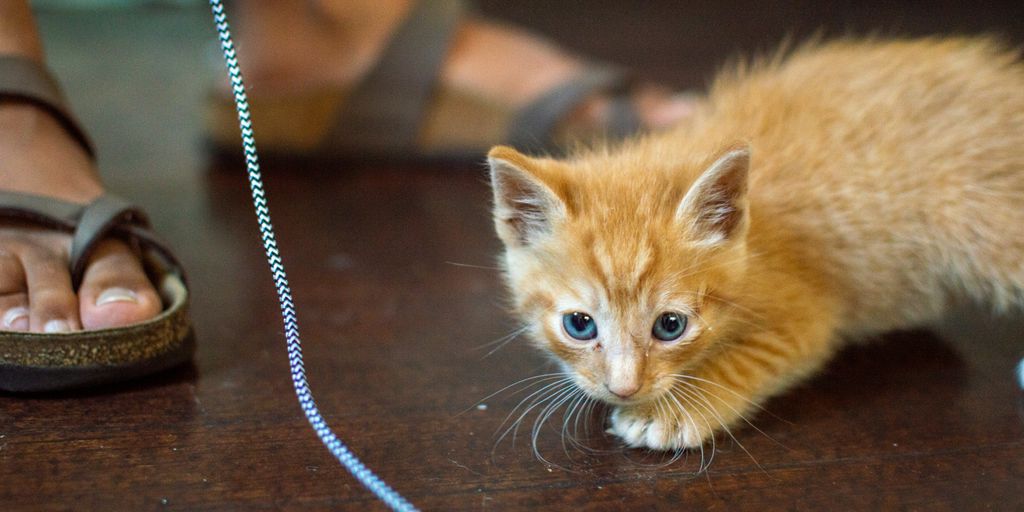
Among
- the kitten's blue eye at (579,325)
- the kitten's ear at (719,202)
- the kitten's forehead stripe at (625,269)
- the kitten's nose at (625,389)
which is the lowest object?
the kitten's nose at (625,389)

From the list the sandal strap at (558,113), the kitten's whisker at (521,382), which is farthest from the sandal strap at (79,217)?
the sandal strap at (558,113)

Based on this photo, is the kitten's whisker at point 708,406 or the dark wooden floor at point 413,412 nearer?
the dark wooden floor at point 413,412

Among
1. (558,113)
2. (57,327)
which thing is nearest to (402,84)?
(558,113)

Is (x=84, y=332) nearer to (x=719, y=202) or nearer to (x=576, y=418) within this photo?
(x=576, y=418)

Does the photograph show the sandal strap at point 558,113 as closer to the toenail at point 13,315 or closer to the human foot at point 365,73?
the human foot at point 365,73

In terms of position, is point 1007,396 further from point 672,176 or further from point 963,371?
point 672,176

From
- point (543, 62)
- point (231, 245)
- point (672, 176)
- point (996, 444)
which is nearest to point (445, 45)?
point (543, 62)

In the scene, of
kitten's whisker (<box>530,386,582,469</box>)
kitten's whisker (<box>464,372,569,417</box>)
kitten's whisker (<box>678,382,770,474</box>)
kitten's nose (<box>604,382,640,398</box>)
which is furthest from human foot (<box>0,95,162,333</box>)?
kitten's whisker (<box>678,382,770,474</box>)

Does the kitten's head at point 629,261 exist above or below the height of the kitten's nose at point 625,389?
above
